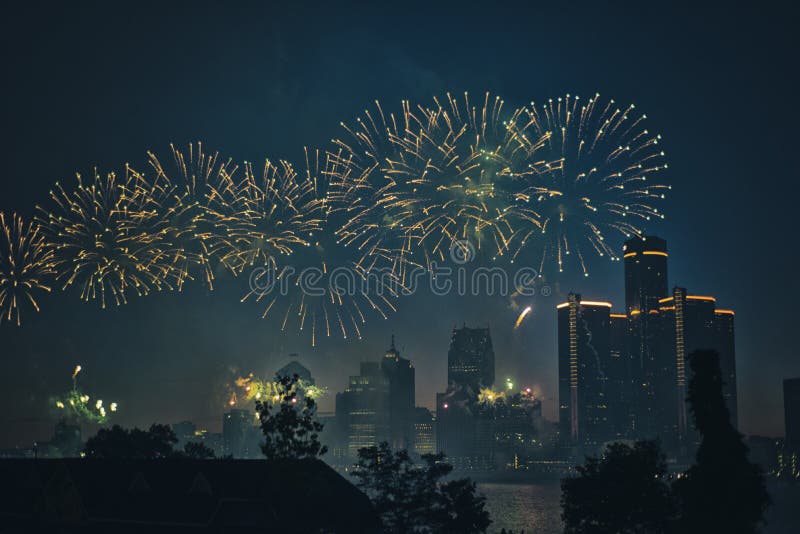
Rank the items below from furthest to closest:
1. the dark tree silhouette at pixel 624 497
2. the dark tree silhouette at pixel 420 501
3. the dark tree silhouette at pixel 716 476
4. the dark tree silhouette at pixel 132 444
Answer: the dark tree silhouette at pixel 132 444 < the dark tree silhouette at pixel 420 501 < the dark tree silhouette at pixel 624 497 < the dark tree silhouette at pixel 716 476

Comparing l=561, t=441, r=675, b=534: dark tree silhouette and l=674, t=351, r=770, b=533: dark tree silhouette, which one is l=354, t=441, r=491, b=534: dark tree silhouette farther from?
l=674, t=351, r=770, b=533: dark tree silhouette

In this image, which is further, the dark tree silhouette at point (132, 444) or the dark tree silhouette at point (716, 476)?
the dark tree silhouette at point (132, 444)

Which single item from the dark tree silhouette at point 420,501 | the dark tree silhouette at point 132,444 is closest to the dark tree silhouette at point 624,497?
the dark tree silhouette at point 420,501

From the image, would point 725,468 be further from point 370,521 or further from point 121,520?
point 121,520

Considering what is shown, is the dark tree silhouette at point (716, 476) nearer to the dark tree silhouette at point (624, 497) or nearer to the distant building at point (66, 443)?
the dark tree silhouette at point (624, 497)

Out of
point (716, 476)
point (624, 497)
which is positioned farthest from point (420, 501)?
point (716, 476)

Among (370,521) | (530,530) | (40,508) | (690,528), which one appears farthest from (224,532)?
(530,530)
